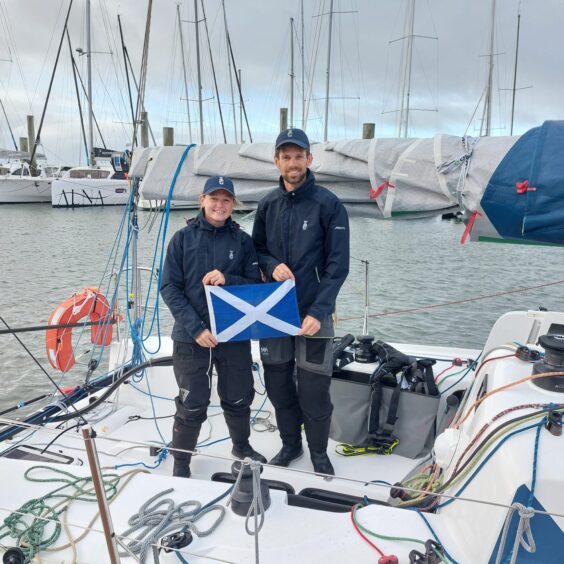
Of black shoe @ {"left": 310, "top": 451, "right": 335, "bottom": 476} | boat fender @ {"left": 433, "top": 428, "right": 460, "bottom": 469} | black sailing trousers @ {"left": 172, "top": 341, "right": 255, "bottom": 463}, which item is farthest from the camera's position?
black shoe @ {"left": 310, "top": 451, "right": 335, "bottom": 476}

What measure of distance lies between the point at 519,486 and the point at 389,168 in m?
1.69

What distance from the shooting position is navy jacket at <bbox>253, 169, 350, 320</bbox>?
8.20ft

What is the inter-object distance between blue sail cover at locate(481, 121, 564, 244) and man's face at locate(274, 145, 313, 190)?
86cm

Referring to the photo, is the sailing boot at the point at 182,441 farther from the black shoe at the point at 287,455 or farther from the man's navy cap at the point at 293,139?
the man's navy cap at the point at 293,139

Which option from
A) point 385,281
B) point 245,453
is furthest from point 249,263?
point 385,281

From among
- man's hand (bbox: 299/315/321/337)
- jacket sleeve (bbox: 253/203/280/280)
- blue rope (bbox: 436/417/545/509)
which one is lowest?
blue rope (bbox: 436/417/545/509)

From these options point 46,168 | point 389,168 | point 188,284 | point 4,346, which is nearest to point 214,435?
point 188,284

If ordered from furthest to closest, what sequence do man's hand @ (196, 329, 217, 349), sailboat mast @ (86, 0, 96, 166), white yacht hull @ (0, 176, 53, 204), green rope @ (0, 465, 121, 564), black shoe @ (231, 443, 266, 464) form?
white yacht hull @ (0, 176, 53, 204), sailboat mast @ (86, 0, 96, 166), black shoe @ (231, 443, 266, 464), man's hand @ (196, 329, 217, 349), green rope @ (0, 465, 121, 564)

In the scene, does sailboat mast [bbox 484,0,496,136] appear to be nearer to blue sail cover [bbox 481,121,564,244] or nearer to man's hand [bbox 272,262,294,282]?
blue sail cover [bbox 481,121,564,244]

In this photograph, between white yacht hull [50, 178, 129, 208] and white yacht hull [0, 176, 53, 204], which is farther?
white yacht hull [0, 176, 53, 204]

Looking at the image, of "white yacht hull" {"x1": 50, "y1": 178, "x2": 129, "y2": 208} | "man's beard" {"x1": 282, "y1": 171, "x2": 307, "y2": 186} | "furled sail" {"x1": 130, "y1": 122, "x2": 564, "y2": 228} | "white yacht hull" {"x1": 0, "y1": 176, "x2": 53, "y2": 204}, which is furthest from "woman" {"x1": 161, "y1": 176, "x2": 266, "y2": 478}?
"white yacht hull" {"x1": 0, "y1": 176, "x2": 53, "y2": 204}

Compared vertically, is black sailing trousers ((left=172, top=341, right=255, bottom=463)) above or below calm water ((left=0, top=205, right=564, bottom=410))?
above

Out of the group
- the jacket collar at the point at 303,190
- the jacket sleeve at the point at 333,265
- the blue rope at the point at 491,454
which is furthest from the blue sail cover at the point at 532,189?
the blue rope at the point at 491,454

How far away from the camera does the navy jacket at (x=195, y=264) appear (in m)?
2.51
